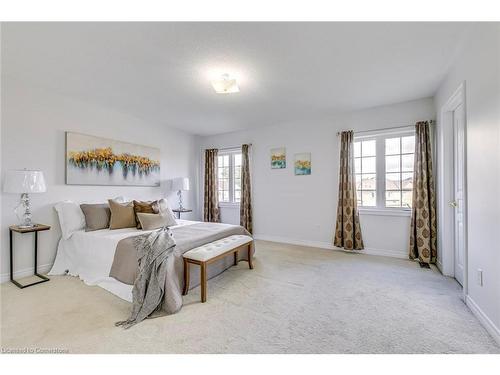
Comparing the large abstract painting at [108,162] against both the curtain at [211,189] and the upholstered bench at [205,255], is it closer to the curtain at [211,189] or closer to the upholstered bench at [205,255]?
the curtain at [211,189]

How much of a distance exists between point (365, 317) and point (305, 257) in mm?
1709

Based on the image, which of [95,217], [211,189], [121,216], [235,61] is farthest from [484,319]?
[211,189]

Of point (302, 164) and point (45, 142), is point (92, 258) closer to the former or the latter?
point (45, 142)

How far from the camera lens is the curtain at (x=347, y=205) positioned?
12.6 ft

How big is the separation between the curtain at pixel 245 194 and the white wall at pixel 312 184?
14 centimetres

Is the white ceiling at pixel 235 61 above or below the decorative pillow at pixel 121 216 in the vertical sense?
above

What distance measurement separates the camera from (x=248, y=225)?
4953mm

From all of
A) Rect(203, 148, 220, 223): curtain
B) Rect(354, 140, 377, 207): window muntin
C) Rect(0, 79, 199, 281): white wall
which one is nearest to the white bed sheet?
Rect(0, 79, 199, 281): white wall

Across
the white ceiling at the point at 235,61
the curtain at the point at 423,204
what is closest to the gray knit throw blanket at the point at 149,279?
the white ceiling at the point at 235,61

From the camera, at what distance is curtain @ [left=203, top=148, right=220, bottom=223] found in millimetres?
5328

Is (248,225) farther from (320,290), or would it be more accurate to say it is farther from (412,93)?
(412,93)

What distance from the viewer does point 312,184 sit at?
435cm
